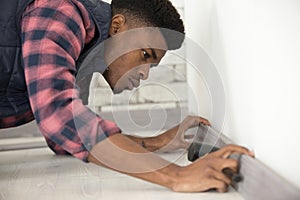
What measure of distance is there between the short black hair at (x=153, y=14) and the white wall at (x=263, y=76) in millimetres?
127

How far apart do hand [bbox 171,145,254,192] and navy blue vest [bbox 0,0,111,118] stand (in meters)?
0.43

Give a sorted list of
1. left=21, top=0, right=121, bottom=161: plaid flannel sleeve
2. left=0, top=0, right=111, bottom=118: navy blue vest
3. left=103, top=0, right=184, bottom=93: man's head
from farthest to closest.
→ left=103, top=0, right=184, bottom=93: man's head < left=0, top=0, right=111, bottom=118: navy blue vest < left=21, top=0, right=121, bottom=161: plaid flannel sleeve

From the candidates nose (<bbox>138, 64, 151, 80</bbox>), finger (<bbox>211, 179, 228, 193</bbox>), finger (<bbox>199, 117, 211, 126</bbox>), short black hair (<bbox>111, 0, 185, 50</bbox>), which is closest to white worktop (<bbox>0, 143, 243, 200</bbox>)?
finger (<bbox>211, 179, 228, 193</bbox>)

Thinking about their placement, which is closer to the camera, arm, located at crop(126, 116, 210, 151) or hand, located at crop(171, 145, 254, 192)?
hand, located at crop(171, 145, 254, 192)

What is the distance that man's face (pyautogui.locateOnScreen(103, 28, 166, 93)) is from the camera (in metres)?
1.24

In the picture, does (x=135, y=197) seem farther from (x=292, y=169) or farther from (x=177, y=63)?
(x=177, y=63)

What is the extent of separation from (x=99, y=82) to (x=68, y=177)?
2.72 ft

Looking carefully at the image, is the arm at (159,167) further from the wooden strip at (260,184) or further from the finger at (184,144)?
the finger at (184,144)

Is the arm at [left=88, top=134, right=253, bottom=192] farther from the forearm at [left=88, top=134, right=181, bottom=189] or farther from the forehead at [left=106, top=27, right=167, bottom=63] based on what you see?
the forehead at [left=106, top=27, right=167, bottom=63]

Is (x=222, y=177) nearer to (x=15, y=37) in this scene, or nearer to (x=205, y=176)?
(x=205, y=176)

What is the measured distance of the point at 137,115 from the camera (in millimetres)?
2029

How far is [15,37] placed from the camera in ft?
3.80

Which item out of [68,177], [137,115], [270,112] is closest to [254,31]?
[270,112]

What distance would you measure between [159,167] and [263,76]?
27cm
